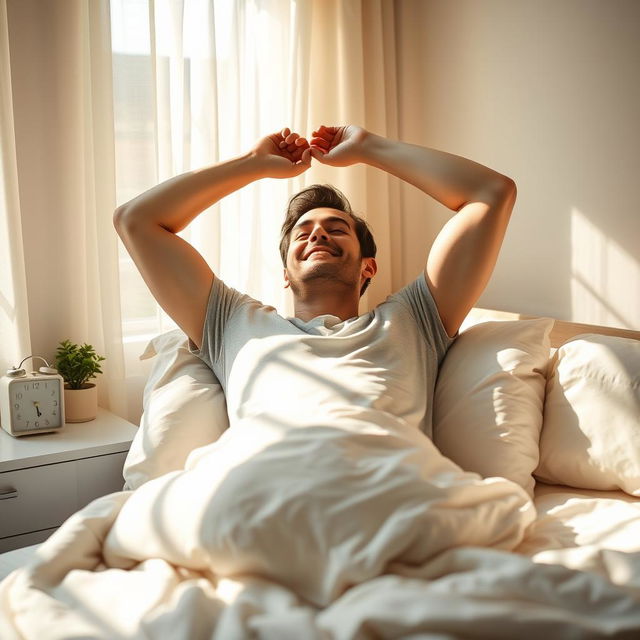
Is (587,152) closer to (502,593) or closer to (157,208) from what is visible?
(157,208)

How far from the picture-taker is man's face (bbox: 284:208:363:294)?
2.04 m

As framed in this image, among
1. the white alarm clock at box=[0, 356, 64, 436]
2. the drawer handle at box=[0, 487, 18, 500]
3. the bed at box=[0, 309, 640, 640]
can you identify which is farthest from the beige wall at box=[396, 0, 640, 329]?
the drawer handle at box=[0, 487, 18, 500]

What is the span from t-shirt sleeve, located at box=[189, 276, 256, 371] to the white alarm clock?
0.51 m

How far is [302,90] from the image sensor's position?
2.86 metres

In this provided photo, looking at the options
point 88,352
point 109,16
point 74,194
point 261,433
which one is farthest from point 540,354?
point 109,16

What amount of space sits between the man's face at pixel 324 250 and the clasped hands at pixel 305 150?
0.14 m

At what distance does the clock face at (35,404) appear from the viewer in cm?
215

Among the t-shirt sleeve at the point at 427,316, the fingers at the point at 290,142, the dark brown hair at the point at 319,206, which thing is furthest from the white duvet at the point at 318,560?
the fingers at the point at 290,142

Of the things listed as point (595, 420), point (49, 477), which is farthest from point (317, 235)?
point (49, 477)

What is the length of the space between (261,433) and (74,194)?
137cm

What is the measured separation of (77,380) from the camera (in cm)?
235

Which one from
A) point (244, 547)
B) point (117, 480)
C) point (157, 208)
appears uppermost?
point (157, 208)

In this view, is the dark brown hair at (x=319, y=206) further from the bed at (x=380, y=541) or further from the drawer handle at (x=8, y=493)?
the drawer handle at (x=8, y=493)

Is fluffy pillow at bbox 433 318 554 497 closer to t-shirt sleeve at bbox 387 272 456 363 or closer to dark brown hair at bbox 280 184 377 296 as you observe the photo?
t-shirt sleeve at bbox 387 272 456 363
